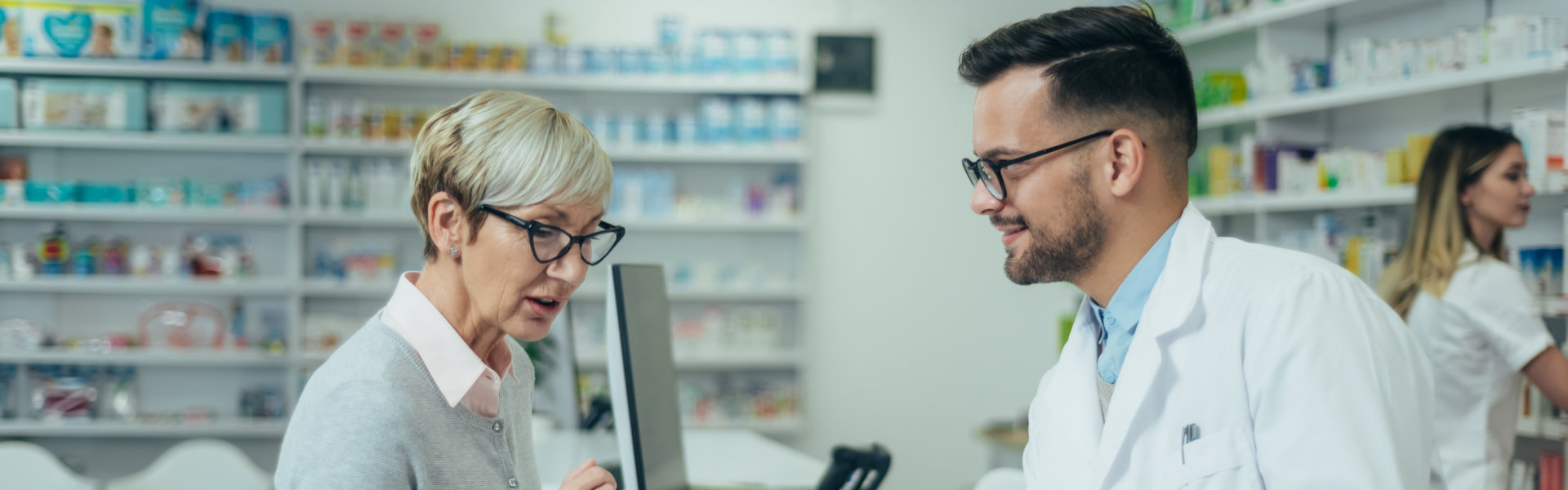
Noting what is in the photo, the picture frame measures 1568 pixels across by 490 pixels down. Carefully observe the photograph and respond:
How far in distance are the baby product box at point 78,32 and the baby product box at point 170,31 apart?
6 centimetres

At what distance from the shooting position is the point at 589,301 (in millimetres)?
5145

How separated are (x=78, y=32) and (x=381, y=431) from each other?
4731 mm

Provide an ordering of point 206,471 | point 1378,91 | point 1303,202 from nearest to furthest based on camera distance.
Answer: point 206,471 < point 1378,91 < point 1303,202

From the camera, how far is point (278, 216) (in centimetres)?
477

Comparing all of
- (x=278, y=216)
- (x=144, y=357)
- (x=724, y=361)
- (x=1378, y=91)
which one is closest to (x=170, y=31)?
(x=278, y=216)

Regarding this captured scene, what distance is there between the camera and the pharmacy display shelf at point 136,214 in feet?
15.2

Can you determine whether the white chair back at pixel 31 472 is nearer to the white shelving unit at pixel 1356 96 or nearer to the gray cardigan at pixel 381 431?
the gray cardigan at pixel 381 431

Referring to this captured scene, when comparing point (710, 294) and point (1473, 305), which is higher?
point (1473, 305)

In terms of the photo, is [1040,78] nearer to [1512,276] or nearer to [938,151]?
[1512,276]

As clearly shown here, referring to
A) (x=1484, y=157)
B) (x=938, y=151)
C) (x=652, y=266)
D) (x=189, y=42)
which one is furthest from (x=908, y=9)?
(x=652, y=266)

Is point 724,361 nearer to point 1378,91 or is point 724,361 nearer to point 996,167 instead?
point 1378,91

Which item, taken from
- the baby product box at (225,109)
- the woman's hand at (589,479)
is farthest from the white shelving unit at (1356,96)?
the baby product box at (225,109)

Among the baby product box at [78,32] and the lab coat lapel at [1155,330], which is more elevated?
the baby product box at [78,32]

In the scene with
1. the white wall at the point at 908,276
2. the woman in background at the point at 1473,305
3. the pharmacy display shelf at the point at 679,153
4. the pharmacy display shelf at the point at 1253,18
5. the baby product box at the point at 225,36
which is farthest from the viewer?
the white wall at the point at 908,276
